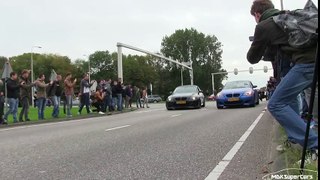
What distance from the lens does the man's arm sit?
16.7 feet

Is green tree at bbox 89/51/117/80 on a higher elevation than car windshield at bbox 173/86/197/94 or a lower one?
higher

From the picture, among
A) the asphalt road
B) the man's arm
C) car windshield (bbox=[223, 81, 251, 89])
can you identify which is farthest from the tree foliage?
the man's arm

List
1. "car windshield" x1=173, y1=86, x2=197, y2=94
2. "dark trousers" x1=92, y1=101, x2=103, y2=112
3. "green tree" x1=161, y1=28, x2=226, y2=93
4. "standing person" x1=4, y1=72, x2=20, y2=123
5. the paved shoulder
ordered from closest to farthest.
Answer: the paved shoulder, "standing person" x1=4, y1=72, x2=20, y2=123, "dark trousers" x1=92, y1=101, x2=103, y2=112, "car windshield" x1=173, y1=86, x2=197, y2=94, "green tree" x1=161, y1=28, x2=226, y2=93

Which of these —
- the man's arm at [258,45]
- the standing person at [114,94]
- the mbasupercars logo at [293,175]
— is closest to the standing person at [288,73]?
the man's arm at [258,45]

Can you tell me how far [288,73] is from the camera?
5.15 m

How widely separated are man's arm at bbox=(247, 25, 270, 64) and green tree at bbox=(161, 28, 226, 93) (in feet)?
349

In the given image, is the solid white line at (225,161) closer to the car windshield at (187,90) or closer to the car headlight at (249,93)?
the car headlight at (249,93)

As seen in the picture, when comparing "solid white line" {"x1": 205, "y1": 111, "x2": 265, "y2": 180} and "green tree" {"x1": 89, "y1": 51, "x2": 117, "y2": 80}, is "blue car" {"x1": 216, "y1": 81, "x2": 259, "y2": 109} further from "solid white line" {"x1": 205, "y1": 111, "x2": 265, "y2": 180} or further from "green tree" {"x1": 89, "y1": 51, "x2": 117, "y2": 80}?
"green tree" {"x1": 89, "y1": 51, "x2": 117, "y2": 80}

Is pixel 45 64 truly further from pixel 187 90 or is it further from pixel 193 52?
pixel 187 90

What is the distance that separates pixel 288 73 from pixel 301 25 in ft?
2.05

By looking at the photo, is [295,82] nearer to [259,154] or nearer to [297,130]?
[297,130]

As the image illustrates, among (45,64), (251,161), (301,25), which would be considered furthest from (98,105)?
(45,64)

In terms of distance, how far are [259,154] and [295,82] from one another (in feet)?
8.40

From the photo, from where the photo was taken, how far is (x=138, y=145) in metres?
8.90
